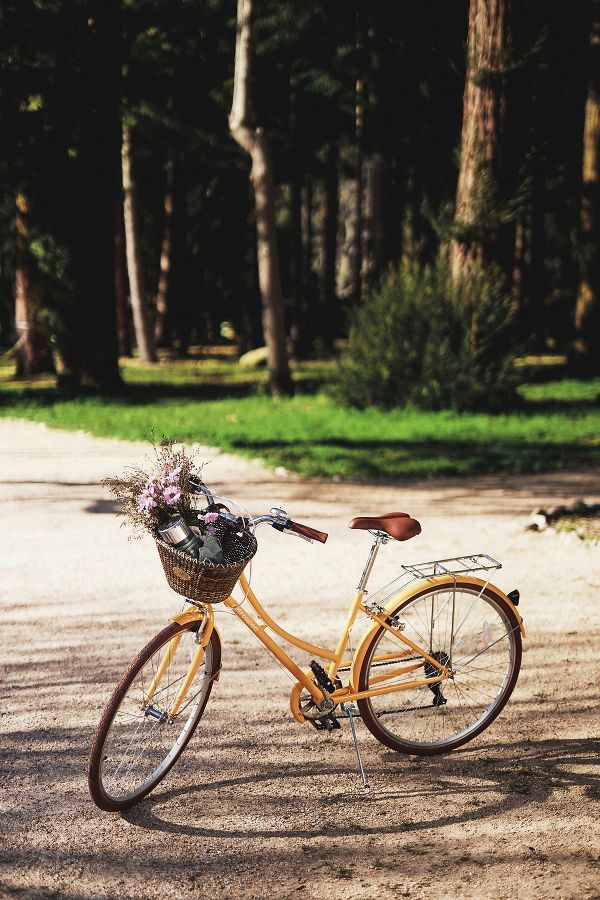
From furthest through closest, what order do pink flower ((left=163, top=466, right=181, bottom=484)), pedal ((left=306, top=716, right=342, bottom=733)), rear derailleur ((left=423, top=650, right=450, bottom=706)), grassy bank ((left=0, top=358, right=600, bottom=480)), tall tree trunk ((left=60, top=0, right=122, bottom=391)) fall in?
tall tree trunk ((left=60, top=0, right=122, bottom=391)) < grassy bank ((left=0, top=358, right=600, bottom=480)) < rear derailleur ((left=423, top=650, right=450, bottom=706)) < pedal ((left=306, top=716, right=342, bottom=733)) < pink flower ((left=163, top=466, right=181, bottom=484))

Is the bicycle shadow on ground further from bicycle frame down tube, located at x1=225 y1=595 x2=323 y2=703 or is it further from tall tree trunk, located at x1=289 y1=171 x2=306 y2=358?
tall tree trunk, located at x1=289 y1=171 x2=306 y2=358

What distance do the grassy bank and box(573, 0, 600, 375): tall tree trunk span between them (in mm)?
964

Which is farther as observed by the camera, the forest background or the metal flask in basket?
the forest background

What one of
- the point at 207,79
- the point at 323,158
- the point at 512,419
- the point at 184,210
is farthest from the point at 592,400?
the point at 184,210

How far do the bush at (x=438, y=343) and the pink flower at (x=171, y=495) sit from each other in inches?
477

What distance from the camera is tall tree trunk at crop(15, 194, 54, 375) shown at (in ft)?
64.6

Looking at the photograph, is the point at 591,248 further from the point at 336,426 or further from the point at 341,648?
the point at 341,648

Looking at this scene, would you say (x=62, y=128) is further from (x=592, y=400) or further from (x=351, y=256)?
(x=351, y=256)

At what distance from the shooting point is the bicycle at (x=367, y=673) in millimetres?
4082

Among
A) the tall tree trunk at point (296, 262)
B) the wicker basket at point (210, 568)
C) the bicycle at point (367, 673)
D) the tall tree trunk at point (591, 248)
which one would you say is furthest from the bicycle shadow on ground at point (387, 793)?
the tall tree trunk at point (296, 262)

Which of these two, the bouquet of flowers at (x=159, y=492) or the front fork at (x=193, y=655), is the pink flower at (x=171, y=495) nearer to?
the bouquet of flowers at (x=159, y=492)

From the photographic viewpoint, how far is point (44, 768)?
4.39 m

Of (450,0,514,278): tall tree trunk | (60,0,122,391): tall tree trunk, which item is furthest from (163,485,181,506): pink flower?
(60,0,122,391): tall tree trunk

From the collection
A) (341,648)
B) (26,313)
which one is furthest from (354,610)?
(26,313)
